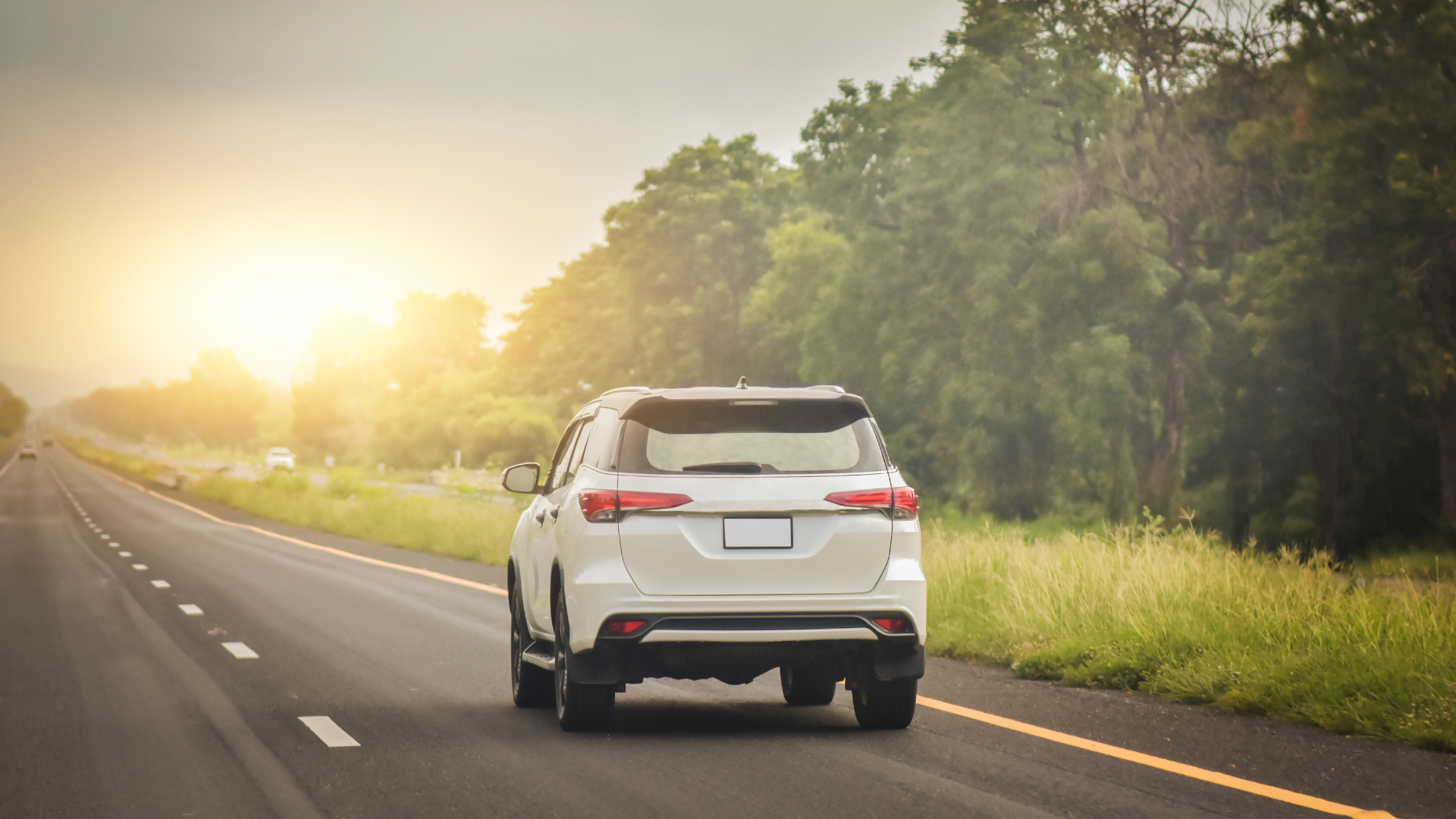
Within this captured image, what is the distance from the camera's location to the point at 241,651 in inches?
520

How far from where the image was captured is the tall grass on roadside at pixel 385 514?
27703mm

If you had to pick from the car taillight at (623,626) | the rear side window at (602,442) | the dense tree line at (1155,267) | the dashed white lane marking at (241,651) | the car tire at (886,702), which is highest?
the dense tree line at (1155,267)

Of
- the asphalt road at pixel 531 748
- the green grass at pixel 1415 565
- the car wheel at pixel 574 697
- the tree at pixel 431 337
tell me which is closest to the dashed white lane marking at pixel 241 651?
the asphalt road at pixel 531 748

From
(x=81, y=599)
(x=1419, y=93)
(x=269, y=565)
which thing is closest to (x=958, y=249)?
(x=1419, y=93)

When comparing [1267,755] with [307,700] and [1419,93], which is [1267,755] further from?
[1419,93]

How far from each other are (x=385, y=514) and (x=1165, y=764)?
2991 centimetres

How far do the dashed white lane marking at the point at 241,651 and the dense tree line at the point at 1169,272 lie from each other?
23.2 m

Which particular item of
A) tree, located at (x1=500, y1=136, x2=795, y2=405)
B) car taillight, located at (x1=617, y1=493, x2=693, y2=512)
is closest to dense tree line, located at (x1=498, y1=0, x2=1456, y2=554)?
tree, located at (x1=500, y1=136, x2=795, y2=405)

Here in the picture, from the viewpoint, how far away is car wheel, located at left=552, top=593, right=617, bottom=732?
8.33m

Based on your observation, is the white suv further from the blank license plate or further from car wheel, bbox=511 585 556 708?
car wheel, bbox=511 585 556 708

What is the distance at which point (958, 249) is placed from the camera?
140ft

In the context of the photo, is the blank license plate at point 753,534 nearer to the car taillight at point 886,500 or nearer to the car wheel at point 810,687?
the car taillight at point 886,500

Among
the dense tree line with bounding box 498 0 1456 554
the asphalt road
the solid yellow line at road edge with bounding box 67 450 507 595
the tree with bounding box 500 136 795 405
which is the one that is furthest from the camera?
the tree with bounding box 500 136 795 405

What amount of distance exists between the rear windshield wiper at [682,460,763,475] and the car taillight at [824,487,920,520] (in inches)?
15.1
